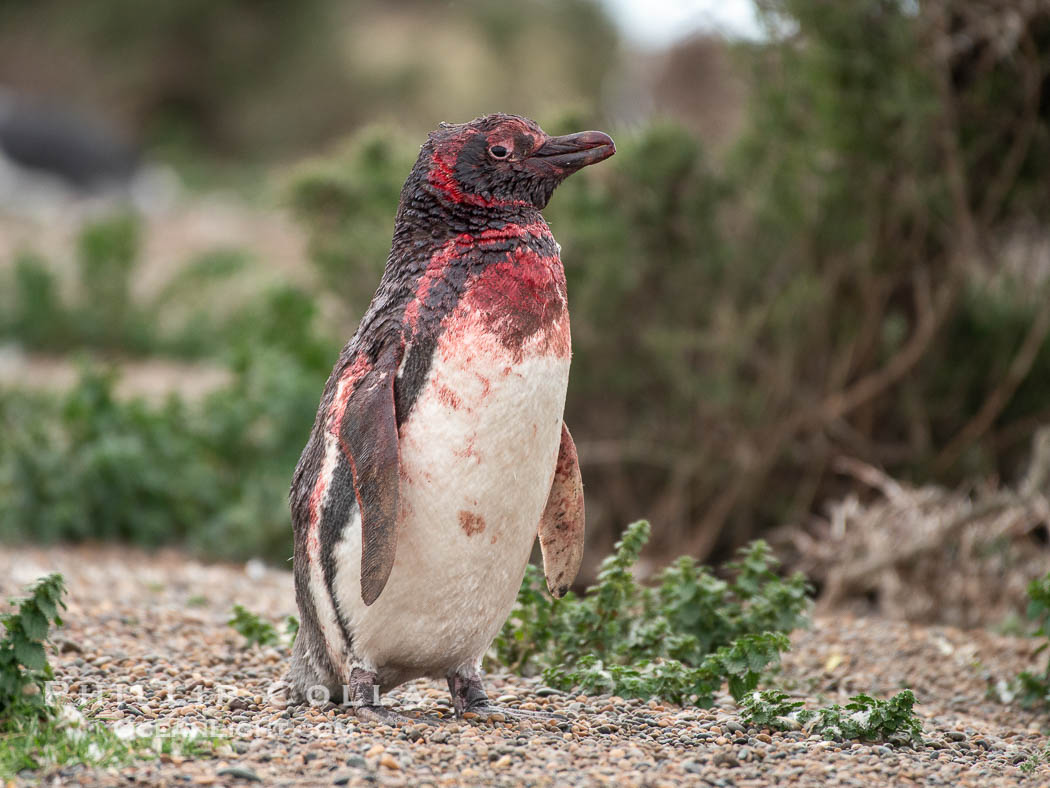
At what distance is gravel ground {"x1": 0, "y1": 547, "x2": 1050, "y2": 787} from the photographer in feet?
8.88

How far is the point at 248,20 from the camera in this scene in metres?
25.7

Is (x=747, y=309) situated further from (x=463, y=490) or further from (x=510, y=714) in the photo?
(x=463, y=490)

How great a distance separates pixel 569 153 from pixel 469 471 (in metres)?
0.84

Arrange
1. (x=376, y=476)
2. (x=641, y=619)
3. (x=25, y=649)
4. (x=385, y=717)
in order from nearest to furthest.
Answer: (x=25, y=649) → (x=376, y=476) → (x=385, y=717) → (x=641, y=619)

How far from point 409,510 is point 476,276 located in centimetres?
59

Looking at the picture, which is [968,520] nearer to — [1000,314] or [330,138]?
[1000,314]

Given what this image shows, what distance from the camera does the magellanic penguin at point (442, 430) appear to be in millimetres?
2945

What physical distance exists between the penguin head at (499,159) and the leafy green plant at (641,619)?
1.08 m

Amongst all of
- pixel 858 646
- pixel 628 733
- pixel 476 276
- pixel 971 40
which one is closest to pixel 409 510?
pixel 476 276

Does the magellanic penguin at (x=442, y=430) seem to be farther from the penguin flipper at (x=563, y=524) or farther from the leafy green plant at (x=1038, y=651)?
the leafy green plant at (x=1038, y=651)

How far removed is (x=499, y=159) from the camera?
10.2 ft

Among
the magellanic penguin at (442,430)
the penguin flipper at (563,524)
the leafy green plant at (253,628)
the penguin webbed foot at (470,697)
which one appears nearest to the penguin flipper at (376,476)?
the magellanic penguin at (442,430)

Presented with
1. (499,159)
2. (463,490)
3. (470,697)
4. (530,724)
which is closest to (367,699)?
(470,697)

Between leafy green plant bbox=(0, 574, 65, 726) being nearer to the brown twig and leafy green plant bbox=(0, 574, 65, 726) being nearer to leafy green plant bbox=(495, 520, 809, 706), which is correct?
leafy green plant bbox=(495, 520, 809, 706)
